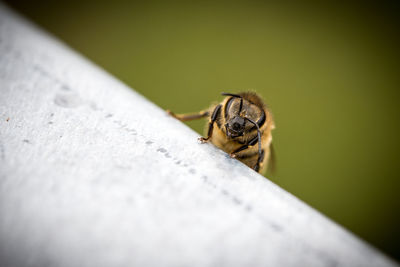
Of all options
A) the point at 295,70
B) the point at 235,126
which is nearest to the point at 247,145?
the point at 235,126

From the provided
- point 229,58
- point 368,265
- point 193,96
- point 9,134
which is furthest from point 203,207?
point 229,58

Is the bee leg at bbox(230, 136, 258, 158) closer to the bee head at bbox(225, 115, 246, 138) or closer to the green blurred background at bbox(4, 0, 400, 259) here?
the bee head at bbox(225, 115, 246, 138)

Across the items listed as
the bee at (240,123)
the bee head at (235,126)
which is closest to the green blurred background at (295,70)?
the bee at (240,123)

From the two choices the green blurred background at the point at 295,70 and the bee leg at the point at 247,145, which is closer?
the bee leg at the point at 247,145

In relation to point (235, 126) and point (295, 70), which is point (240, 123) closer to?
point (235, 126)

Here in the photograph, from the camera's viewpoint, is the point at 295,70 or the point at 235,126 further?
the point at 295,70

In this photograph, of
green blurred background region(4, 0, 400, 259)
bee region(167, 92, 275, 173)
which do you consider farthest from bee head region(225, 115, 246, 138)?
green blurred background region(4, 0, 400, 259)

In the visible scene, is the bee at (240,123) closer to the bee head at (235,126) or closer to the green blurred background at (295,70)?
the bee head at (235,126)
